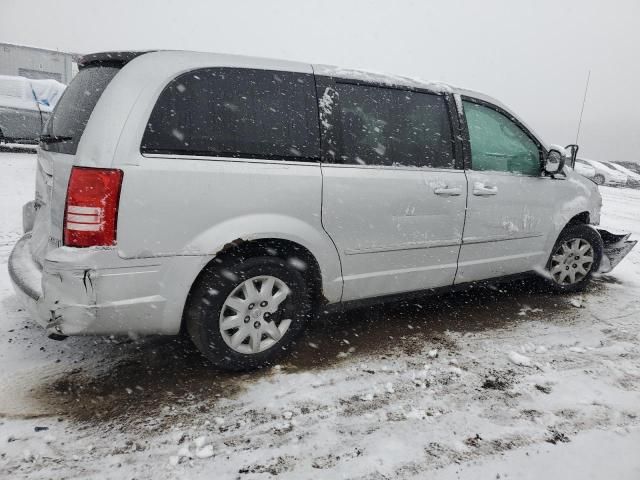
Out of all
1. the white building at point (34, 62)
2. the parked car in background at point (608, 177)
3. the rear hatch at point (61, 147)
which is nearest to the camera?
the rear hatch at point (61, 147)

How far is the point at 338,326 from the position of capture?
3590 millimetres

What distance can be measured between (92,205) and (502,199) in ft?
9.52

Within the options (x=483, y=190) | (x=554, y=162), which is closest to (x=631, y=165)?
(x=554, y=162)

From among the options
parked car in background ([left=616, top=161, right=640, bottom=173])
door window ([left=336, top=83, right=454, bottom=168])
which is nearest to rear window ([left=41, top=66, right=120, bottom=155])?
door window ([left=336, top=83, right=454, bottom=168])

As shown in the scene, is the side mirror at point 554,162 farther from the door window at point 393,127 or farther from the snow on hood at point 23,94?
the snow on hood at point 23,94

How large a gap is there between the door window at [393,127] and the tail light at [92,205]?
4.47ft

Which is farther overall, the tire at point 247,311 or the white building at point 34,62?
the white building at point 34,62

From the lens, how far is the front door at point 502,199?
3518 millimetres

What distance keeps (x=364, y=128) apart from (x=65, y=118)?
5.90 feet

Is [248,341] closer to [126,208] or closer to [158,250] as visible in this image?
[158,250]

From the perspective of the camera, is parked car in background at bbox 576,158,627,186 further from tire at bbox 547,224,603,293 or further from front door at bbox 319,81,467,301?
front door at bbox 319,81,467,301

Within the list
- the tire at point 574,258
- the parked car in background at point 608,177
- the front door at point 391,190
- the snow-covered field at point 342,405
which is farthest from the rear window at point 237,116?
the parked car in background at point 608,177

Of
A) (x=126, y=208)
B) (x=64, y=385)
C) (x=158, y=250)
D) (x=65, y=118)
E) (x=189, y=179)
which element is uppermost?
(x=65, y=118)

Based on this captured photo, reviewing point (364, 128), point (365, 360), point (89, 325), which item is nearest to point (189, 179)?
point (89, 325)
